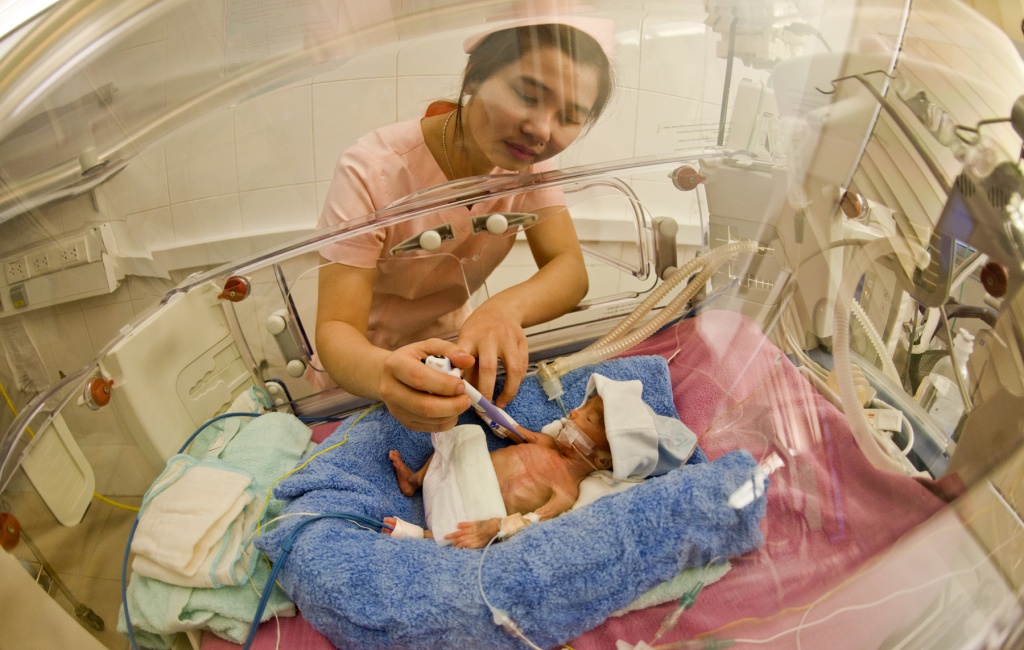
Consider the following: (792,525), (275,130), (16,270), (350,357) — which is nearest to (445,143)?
(275,130)

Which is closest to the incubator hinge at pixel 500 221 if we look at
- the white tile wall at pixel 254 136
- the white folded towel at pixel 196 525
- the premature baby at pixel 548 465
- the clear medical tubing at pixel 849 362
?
the white tile wall at pixel 254 136

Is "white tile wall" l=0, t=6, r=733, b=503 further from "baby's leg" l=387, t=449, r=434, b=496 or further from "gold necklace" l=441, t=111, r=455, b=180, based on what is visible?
"baby's leg" l=387, t=449, r=434, b=496

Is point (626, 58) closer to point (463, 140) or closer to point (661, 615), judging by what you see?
point (463, 140)

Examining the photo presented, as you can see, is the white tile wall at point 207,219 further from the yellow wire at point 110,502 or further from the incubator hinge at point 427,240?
the yellow wire at point 110,502

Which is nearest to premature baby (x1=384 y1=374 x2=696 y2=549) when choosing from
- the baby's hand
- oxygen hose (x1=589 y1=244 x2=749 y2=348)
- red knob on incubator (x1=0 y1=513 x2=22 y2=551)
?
the baby's hand

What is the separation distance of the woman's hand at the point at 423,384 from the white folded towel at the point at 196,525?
31cm

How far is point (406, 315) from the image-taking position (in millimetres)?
929

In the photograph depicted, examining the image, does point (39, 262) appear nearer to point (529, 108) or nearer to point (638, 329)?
point (529, 108)

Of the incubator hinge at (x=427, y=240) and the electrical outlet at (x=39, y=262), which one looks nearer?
the electrical outlet at (x=39, y=262)

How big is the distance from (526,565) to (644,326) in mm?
502

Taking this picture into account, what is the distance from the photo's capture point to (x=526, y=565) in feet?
2.47

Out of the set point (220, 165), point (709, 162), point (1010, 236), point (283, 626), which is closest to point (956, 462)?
point (1010, 236)

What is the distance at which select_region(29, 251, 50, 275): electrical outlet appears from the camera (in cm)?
74

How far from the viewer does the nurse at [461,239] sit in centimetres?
76
